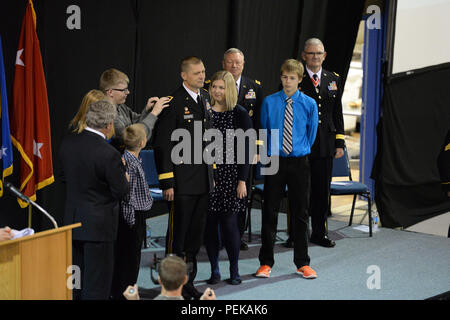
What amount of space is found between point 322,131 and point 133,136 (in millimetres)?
2263

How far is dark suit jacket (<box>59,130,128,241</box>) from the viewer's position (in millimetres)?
3182

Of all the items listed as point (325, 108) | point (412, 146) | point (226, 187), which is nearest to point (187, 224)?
point (226, 187)

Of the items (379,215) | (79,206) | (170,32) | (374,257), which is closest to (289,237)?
(374,257)

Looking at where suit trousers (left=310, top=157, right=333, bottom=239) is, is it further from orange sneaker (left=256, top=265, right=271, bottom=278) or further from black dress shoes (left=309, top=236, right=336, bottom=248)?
orange sneaker (left=256, top=265, right=271, bottom=278)

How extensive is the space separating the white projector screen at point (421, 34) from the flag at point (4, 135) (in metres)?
4.37

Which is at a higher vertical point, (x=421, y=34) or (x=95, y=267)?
(x=421, y=34)

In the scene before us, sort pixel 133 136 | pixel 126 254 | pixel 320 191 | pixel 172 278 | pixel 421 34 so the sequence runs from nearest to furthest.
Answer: pixel 172 278 < pixel 133 136 < pixel 126 254 < pixel 320 191 < pixel 421 34

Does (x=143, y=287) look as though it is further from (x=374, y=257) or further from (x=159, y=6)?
(x=159, y=6)

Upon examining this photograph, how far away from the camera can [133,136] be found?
144 inches

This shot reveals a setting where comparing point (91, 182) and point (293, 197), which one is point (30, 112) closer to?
point (91, 182)

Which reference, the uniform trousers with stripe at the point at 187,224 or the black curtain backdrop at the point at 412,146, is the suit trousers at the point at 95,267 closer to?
the uniform trousers with stripe at the point at 187,224

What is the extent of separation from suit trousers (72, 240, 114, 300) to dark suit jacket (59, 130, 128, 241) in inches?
2.4

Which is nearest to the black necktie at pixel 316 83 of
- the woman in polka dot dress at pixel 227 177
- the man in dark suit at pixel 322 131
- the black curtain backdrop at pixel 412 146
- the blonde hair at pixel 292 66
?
the man in dark suit at pixel 322 131

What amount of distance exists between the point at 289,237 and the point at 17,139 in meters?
2.56
